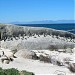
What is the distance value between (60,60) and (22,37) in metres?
3.50

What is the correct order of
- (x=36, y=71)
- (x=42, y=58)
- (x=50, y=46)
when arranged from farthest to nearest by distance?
(x=50, y=46)
(x=42, y=58)
(x=36, y=71)

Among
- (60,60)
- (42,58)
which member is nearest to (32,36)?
(42,58)

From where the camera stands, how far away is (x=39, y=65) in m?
12.1

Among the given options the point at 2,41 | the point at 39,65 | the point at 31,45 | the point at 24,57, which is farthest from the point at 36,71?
the point at 2,41

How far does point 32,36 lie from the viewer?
49.0 feet

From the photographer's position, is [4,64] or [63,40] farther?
[63,40]

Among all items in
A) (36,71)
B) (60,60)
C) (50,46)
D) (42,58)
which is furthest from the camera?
(50,46)

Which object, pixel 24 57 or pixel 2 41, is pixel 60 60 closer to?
pixel 24 57

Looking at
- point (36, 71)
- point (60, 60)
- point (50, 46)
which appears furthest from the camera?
point (50, 46)

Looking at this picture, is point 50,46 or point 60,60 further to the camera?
point 50,46

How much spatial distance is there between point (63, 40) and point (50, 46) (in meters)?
0.91

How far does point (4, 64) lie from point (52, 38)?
334 centimetres

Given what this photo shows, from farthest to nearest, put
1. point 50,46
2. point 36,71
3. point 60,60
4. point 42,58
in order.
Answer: point 50,46
point 42,58
point 60,60
point 36,71

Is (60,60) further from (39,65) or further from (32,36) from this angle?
(32,36)
